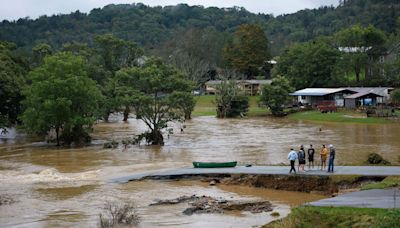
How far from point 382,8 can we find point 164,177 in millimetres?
141466

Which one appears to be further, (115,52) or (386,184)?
(115,52)

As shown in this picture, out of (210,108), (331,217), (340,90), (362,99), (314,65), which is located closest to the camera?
(331,217)

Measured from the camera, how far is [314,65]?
102562 mm

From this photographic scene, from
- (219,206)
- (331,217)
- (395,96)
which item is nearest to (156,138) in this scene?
(219,206)

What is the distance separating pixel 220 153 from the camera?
4972cm

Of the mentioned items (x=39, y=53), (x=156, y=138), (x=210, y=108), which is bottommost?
(x=156, y=138)

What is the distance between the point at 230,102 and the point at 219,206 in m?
66.6

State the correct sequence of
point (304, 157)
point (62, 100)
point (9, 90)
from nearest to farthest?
point (304, 157), point (62, 100), point (9, 90)

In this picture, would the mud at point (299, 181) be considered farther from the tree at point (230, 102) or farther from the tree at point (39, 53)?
the tree at point (39, 53)

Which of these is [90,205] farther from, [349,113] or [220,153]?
[349,113]

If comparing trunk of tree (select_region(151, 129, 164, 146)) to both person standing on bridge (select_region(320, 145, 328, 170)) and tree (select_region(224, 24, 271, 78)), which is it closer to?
person standing on bridge (select_region(320, 145, 328, 170))

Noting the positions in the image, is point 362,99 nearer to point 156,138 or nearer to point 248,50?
point 248,50

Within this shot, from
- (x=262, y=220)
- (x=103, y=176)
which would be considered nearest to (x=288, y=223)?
(x=262, y=220)

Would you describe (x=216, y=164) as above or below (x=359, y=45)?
below
